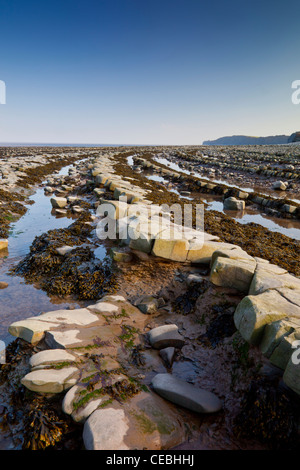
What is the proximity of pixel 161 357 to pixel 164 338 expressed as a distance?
27 centimetres

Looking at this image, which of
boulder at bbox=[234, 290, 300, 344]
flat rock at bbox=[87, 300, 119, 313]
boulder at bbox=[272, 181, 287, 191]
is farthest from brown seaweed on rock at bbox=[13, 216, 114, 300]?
boulder at bbox=[272, 181, 287, 191]

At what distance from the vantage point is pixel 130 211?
7.84 m

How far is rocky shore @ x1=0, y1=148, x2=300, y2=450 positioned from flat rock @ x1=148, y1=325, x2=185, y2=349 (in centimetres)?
2

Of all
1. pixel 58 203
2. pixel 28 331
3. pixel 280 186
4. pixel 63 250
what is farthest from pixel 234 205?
pixel 28 331

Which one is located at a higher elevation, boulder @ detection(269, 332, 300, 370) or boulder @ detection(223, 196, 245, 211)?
boulder @ detection(223, 196, 245, 211)

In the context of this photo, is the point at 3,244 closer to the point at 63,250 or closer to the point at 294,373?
the point at 63,250

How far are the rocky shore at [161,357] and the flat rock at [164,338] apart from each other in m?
0.02

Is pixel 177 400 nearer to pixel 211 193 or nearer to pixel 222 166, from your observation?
pixel 211 193

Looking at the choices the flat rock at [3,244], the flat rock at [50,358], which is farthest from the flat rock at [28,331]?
the flat rock at [3,244]

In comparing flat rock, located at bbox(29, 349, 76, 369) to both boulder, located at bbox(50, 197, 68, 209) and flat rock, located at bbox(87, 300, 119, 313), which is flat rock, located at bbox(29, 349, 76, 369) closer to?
flat rock, located at bbox(87, 300, 119, 313)

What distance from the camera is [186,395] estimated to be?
2.54 meters

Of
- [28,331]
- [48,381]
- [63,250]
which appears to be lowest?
[48,381]

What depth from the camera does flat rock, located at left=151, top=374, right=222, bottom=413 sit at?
2.50 meters

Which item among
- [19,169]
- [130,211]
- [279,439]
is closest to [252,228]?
[130,211]
